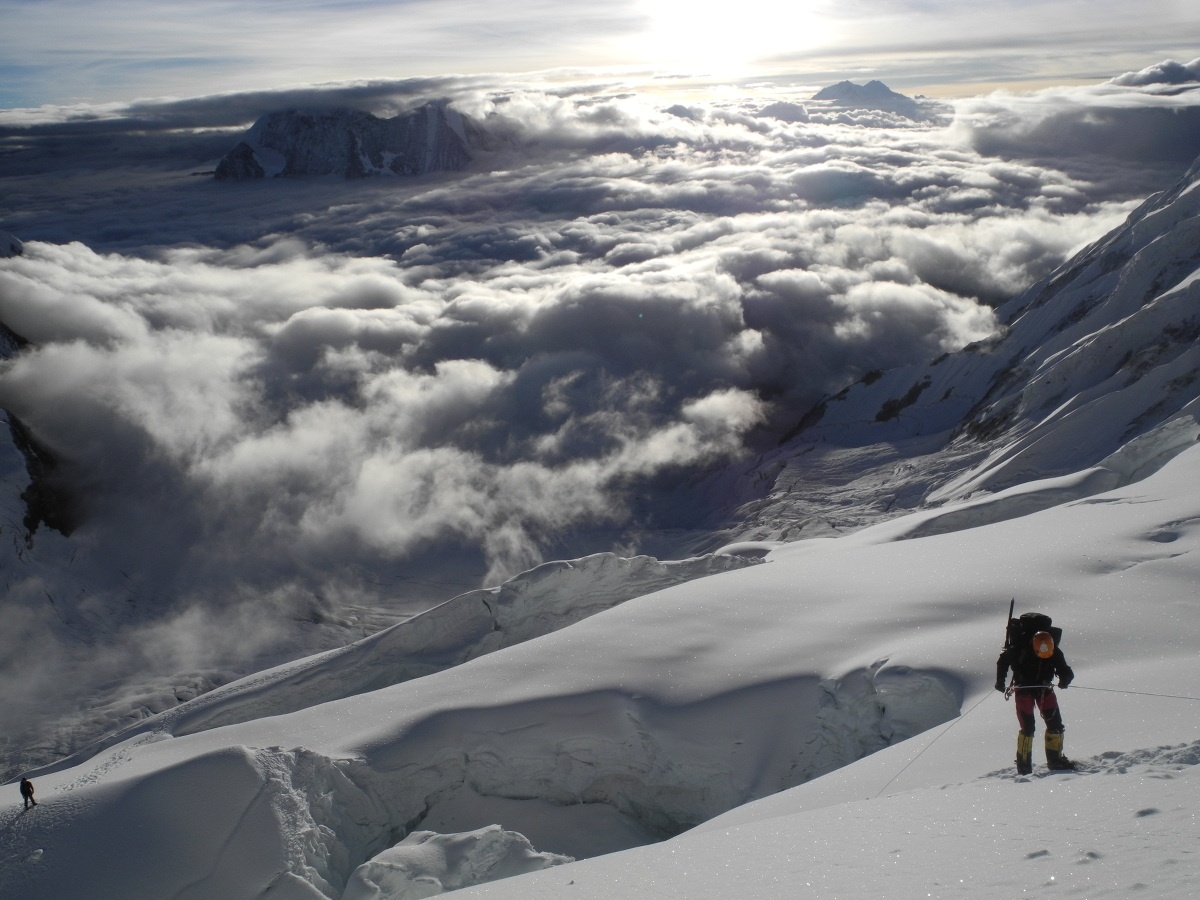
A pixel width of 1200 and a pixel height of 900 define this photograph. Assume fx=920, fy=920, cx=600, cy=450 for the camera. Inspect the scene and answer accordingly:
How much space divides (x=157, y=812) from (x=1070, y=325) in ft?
301

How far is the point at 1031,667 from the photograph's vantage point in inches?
412

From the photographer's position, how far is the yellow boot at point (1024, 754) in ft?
33.1

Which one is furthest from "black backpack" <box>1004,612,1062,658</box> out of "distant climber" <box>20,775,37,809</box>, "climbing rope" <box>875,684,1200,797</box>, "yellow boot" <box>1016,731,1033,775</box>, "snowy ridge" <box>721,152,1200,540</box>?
"snowy ridge" <box>721,152,1200,540</box>

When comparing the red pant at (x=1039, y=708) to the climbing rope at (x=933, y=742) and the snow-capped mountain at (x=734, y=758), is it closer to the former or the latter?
the snow-capped mountain at (x=734, y=758)

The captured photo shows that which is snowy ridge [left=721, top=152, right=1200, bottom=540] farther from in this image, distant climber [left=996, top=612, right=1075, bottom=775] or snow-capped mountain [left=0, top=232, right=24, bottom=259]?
snow-capped mountain [left=0, top=232, right=24, bottom=259]

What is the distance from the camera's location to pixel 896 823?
30.1 feet

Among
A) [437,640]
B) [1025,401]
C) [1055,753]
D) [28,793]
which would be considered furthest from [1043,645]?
[1025,401]

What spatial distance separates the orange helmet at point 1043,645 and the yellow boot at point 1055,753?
845 mm

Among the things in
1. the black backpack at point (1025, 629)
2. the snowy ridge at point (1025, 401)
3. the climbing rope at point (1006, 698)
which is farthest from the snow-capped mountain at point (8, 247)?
the black backpack at point (1025, 629)

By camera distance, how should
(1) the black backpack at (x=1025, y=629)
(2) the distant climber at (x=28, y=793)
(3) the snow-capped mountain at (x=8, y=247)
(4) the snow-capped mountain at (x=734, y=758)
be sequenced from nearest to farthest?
1. (4) the snow-capped mountain at (x=734, y=758)
2. (1) the black backpack at (x=1025, y=629)
3. (2) the distant climber at (x=28, y=793)
4. (3) the snow-capped mountain at (x=8, y=247)

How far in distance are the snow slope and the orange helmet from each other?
1.17 metres

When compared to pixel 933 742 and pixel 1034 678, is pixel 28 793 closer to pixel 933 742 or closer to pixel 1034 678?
pixel 933 742

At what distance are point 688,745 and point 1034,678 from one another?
7.78 m

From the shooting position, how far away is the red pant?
10062 mm
